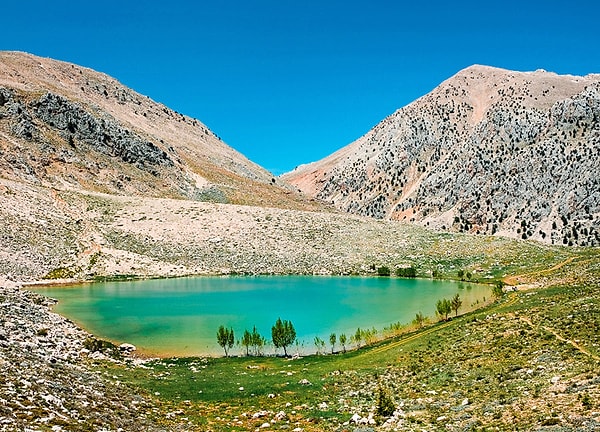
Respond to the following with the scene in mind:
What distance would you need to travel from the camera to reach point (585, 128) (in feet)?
514

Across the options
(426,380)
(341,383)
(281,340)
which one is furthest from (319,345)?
(426,380)

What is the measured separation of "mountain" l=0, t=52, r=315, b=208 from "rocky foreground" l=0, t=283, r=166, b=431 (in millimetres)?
78615

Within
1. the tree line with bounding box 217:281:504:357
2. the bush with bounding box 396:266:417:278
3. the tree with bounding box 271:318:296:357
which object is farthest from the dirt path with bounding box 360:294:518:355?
the bush with bounding box 396:266:417:278

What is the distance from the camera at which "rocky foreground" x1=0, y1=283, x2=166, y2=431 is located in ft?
52.7

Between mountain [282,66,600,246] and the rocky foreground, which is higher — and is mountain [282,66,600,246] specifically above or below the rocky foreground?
above

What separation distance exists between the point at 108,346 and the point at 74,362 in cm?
624

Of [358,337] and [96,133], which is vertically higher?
[96,133]

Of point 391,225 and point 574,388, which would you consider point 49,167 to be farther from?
point 574,388

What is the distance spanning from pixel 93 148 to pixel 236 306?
93.9 meters

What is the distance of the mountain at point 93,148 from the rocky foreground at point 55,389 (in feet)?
258

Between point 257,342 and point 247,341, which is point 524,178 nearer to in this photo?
point 257,342

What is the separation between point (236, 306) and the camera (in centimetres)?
5106

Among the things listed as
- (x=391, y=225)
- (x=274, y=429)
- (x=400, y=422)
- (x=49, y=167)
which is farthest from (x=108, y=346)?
(x=49, y=167)

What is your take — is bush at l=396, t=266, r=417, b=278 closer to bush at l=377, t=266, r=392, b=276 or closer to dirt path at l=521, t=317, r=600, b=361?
bush at l=377, t=266, r=392, b=276
